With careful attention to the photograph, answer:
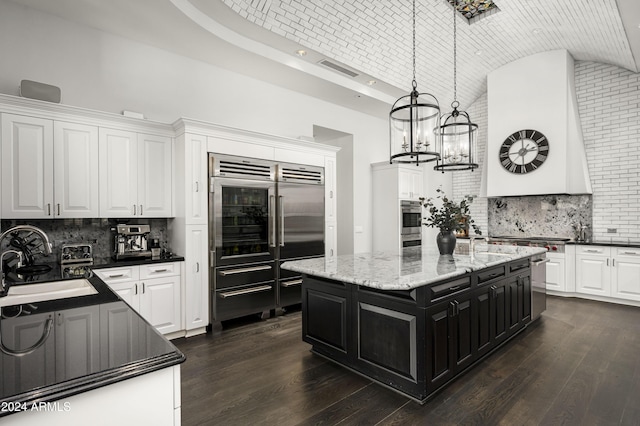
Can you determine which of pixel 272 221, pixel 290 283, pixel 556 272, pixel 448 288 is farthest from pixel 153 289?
pixel 556 272

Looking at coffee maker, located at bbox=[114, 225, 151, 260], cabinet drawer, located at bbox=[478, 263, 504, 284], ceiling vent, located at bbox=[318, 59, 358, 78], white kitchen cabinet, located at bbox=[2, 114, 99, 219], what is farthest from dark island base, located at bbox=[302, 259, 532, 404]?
ceiling vent, located at bbox=[318, 59, 358, 78]

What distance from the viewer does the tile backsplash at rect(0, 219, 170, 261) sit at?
3.50m

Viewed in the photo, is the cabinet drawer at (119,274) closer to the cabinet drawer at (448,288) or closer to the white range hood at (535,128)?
the cabinet drawer at (448,288)

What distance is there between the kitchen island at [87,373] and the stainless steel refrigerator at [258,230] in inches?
106

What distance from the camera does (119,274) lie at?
3.42 metres

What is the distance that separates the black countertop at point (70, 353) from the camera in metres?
0.90

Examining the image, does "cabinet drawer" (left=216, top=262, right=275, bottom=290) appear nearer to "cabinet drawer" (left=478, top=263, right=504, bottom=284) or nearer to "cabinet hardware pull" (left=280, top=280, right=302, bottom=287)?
"cabinet hardware pull" (left=280, top=280, right=302, bottom=287)

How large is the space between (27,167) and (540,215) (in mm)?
7869

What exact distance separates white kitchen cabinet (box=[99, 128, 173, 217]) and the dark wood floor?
5.24 feet

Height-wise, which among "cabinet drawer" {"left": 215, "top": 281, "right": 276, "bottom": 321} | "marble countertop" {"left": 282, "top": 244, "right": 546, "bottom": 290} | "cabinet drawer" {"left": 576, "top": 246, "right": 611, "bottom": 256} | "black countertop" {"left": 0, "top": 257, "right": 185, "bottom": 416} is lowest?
"cabinet drawer" {"left": 215, "top": 281, "right": 276, "bottom": 321}

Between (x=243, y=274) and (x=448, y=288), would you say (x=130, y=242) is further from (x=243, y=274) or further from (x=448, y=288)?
(x=448, y=288)

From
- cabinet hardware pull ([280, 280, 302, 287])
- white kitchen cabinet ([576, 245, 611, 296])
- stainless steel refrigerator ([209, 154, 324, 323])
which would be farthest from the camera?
white kitchen cabinet ([576, 245, 611, 296])

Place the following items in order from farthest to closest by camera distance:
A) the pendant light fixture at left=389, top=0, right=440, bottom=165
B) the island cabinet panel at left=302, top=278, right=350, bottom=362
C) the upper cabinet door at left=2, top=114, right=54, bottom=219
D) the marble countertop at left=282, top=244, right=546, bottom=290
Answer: the upper cabinet door at left=2, top=114, right=54, bottom=219 < the island cabinet panel at left=302, top=278, right=350, bottom=362 < the pendant light fixture at left=389, top=0, right=440, bottom=165 < the marble countertop at left=282, top=244, right=546, bottom=290

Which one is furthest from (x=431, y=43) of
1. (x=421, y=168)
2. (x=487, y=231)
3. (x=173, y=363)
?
(x=173, y=363)
